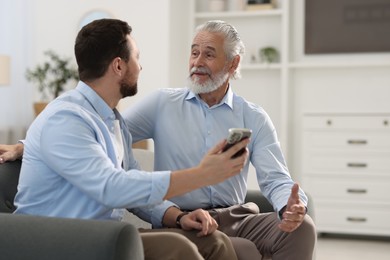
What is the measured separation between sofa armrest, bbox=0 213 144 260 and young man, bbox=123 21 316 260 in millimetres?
884

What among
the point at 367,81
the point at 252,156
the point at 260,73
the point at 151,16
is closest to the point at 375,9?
the point at 367,81

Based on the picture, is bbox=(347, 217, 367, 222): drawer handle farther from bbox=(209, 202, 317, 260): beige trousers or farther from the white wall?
bbox=(209, 202, 317, 260): beige trousers

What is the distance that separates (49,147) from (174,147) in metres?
0.88

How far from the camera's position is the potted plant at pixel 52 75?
5871 millimetres

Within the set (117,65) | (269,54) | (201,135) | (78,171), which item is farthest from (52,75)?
(78,171)

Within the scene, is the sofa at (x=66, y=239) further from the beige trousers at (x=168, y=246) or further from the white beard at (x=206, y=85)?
the white beard at (x=206, y=85)

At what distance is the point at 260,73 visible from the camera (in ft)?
20.5

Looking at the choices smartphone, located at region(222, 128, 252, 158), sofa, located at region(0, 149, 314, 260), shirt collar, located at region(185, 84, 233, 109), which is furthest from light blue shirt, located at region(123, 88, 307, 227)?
sofa, located at region(0, 149, 314, 260)

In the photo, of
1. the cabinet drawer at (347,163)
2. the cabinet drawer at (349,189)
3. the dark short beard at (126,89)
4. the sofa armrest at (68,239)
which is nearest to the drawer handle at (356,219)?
the cabinet drawer at (349,189)

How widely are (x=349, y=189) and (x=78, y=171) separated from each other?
13.0 feet

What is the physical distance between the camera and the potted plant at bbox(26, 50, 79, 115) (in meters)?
5.87

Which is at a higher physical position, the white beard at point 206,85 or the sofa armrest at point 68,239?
the white beard at point 206,85

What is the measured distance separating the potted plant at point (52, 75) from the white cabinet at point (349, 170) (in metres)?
2.02

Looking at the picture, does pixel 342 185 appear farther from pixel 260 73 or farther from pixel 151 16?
pixel 151 16
